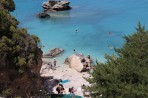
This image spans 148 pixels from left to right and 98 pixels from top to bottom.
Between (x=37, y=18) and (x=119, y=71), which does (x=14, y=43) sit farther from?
(x=37, y=18)

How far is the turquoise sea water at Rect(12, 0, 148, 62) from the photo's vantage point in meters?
41.9

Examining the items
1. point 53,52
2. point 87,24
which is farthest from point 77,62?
point 87,24

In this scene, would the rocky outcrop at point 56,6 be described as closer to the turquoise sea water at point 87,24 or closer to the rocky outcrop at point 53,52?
the turquoise sea water at point 87,24

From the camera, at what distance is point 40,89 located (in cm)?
2558

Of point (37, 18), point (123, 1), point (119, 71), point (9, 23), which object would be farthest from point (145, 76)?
point (123, 1)

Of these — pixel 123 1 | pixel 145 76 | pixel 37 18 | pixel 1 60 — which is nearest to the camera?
pixel 145 76

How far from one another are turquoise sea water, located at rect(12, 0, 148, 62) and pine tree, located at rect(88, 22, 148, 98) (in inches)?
672

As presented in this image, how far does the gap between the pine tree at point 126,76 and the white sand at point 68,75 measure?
26.9 feet

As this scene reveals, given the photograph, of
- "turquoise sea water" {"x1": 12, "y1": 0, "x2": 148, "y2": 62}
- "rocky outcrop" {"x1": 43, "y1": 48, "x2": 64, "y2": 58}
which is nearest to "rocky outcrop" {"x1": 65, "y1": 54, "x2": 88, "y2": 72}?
"turquoise sea water" {"x1": 12, "y1": 0, "x2": 148, "y2": 62}

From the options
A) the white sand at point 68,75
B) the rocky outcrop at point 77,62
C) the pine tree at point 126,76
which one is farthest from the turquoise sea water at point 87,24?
the pine tree at point 126,76

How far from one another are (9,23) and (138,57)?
10.9 meters

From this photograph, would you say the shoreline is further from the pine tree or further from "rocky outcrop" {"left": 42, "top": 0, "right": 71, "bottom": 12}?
"rocky outcrop" {"left": 42, "top": 0, "right": 71, "bottom": 12}

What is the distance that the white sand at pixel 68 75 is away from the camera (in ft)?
93.8

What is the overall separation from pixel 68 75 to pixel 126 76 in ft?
45.6
